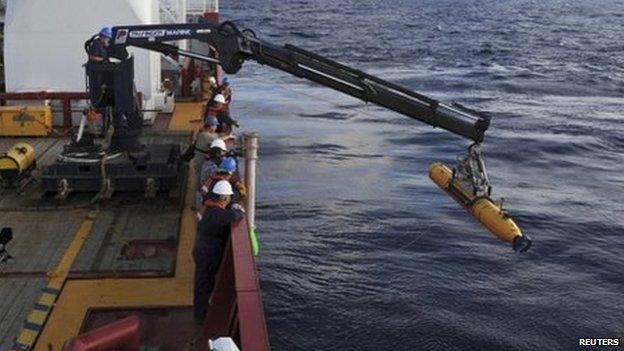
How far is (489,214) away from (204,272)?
13.6 ft

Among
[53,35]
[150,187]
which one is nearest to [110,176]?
[150,187]

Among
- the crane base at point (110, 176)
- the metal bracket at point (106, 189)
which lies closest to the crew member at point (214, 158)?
the crane base at point (110, 176)

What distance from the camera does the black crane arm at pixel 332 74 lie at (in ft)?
33.3

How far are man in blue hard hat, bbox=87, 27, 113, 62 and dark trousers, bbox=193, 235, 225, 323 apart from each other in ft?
17.0

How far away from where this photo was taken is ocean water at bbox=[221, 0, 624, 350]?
510 inches

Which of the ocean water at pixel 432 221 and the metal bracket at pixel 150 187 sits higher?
the metal bracket at pixel 150 187

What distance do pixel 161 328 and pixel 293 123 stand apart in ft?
75.8

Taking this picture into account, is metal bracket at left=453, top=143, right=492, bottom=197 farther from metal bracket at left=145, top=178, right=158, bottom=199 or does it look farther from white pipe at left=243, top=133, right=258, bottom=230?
metal bracket at left=145, top=178, right=158, bottom=199

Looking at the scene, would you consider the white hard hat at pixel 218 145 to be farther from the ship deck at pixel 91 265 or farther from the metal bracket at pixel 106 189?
the metal bracket at pixel 106 189

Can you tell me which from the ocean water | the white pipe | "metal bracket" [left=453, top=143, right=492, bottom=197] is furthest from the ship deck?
"metal bracket" [left=453, top=143, right=492, bottom=197]

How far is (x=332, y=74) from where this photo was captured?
10.2 metres

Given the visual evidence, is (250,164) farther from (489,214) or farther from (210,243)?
(489,214)

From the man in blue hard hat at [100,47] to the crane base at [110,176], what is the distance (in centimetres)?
171

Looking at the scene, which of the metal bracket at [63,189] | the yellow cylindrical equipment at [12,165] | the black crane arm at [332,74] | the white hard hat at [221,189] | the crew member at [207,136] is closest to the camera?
the white hard hat at [221,189]
